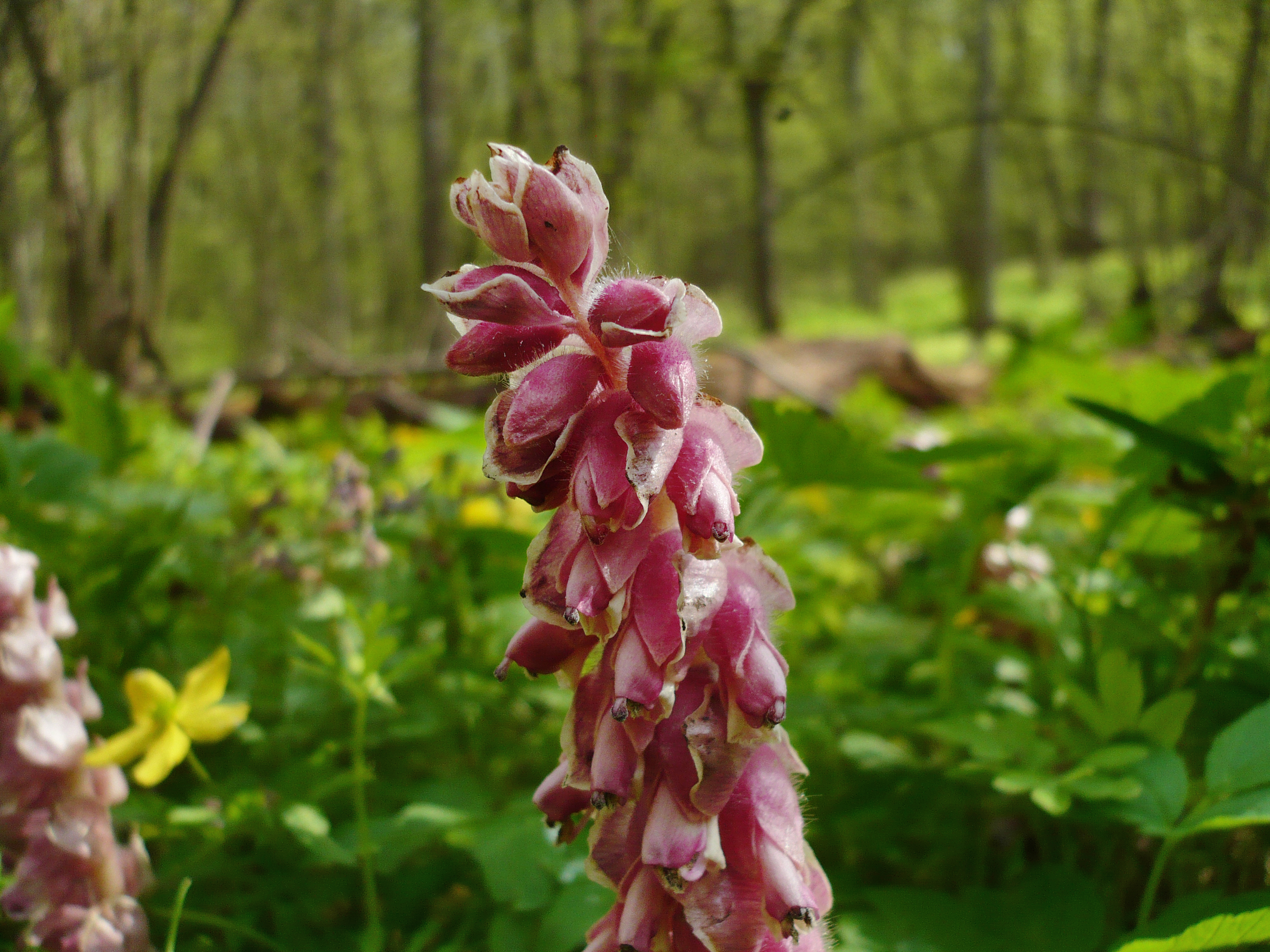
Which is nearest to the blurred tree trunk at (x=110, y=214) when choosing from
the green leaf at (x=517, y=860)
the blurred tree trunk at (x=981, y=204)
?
the green leaf at (x=517, y=860)

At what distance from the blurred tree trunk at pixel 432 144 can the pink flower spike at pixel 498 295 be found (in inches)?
338

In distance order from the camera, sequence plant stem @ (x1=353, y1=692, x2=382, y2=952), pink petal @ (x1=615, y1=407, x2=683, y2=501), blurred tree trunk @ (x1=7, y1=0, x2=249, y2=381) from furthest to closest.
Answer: blurred tree trunk @ (x1=7, y1=0, x2=249, y2=381) → plant stem @ (x1=353, y1=692, x2=382, y2=952) → pink petal @ (x1=615, y1=407, x2=683, y2=501)

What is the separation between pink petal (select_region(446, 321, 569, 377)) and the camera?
652 mm

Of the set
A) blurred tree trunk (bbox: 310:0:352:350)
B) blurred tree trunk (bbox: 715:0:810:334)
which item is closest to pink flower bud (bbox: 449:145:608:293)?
blurred tree trunk (bbox: 715:0:810:334)

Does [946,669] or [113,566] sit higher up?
[113,566]

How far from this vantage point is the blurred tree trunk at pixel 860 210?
64.1 feet

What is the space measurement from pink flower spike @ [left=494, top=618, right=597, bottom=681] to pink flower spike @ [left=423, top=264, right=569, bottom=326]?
232 mm

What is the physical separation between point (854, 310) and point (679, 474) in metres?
30.5

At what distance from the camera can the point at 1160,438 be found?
1081mm

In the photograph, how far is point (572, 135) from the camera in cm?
803

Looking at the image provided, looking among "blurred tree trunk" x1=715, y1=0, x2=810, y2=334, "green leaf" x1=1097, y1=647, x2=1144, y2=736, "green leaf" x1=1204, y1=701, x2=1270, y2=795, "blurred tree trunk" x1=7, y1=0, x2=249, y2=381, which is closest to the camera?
"green leaf" x1=1204, y1=701, x2=1270, y2=795

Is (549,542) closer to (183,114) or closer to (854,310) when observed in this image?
(183,114)

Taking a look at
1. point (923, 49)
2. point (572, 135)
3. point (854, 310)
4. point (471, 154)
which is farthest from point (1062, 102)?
point (854, 310)

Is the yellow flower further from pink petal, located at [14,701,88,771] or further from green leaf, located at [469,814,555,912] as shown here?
green leaf, located at [469,814,555,912]
